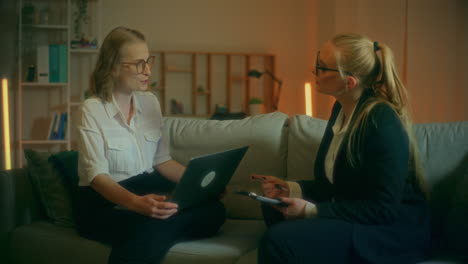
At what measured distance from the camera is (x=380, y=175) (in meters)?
1.41

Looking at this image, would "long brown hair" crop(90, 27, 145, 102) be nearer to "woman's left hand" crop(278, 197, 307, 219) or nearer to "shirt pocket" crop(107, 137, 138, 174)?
"shirt pocket" crop(107, 137, 138, 174)

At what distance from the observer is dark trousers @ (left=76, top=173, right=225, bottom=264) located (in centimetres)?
156

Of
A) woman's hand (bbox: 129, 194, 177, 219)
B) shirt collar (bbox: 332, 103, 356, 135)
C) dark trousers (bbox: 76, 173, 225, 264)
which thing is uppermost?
shirt collar (bbox: 332, 103, 356, 135)

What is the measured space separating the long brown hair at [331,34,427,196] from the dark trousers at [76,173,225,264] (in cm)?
61

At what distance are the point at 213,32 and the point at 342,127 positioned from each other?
4.02 m

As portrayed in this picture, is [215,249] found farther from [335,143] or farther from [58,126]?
[58,126]

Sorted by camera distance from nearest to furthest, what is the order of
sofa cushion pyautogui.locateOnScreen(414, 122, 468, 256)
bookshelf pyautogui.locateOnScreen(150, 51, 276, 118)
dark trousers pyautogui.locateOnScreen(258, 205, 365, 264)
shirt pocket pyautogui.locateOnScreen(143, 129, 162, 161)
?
dark trousers pyautogui.locateOnScreen(258, 205, 365, 264)
sofa cushion pyautogui.locateOnScreen(414, 122, 468, 256)
shirt pocket pyautogui.locateOnScreen(143, 129, 162, 161)
bookshelf pyautogui.locateOnScreen(150, 51, 276, 118)

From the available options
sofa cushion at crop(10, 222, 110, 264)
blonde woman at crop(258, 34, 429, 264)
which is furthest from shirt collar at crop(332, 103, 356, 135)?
sofa cushion at crop(10, 222, 110, 264)

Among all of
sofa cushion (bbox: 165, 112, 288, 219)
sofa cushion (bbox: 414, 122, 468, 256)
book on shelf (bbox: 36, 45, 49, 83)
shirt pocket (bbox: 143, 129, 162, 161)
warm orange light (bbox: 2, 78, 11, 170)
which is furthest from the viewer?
book on shelf (bbox: 36, 45, 49, 83)

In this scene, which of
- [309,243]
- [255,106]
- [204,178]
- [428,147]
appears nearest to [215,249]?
[204,178]

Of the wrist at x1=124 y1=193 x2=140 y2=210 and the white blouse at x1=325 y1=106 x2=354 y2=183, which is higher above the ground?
the white blouse at x1=325 y1=106 x2=354 y2=183

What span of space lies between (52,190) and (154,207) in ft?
2.28

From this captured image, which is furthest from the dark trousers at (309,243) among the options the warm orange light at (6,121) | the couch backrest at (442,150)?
the warm orange light at (6,121)

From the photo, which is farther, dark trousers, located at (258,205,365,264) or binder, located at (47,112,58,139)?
binder, located at (47,112,58,139)
